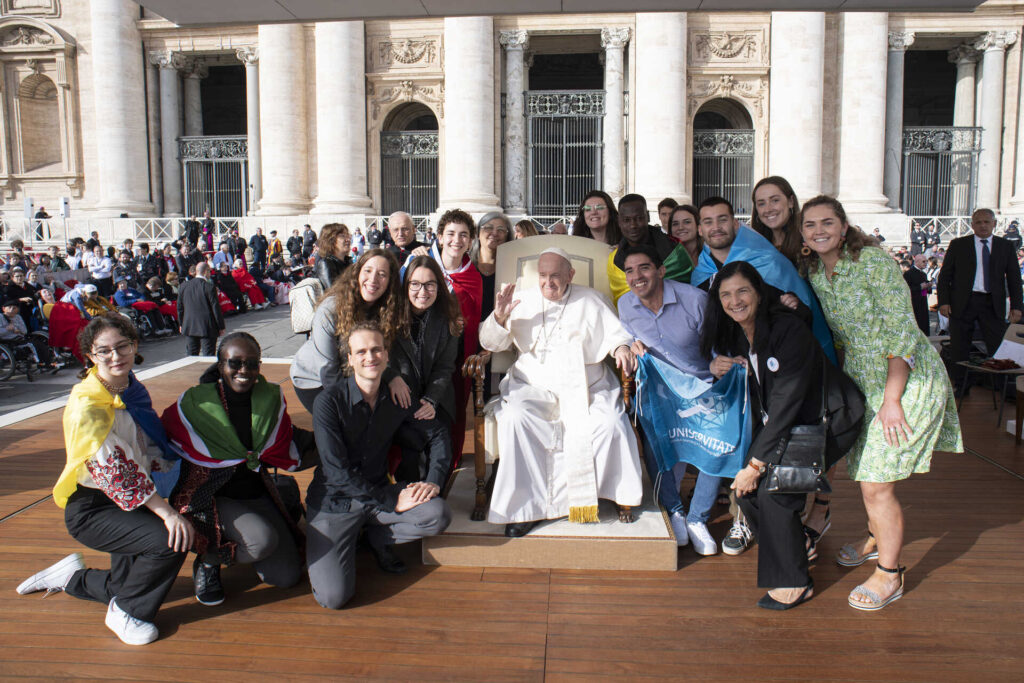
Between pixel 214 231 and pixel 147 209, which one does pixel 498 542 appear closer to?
pixel 214 231

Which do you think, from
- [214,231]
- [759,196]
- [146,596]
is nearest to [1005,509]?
[759,196]

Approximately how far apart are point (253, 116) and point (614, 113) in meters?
10.0

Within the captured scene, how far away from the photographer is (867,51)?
1830 centimetres

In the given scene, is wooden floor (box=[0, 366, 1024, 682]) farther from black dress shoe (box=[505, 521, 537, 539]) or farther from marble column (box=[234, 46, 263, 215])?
marble column (box=[234, 46, 263, 215])

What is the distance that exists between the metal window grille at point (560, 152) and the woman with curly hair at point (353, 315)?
1614 cm

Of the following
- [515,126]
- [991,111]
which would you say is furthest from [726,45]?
[991,111]

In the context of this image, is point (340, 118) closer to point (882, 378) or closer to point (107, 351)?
point (107, 351)

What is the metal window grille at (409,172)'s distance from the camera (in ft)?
66.8

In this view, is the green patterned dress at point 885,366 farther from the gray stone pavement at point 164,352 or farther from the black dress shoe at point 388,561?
the gray stone pavement at point 164,352

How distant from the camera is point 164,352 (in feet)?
37.7

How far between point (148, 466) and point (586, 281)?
9.23 feet

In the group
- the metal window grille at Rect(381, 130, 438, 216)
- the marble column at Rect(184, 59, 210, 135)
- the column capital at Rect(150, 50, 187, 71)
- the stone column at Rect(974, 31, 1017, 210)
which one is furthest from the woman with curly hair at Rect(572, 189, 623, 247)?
the marble column at Rect(184, 59, 210, 135)

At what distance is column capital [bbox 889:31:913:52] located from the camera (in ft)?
63.1

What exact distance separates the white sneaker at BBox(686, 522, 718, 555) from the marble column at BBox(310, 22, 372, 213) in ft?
54.8
